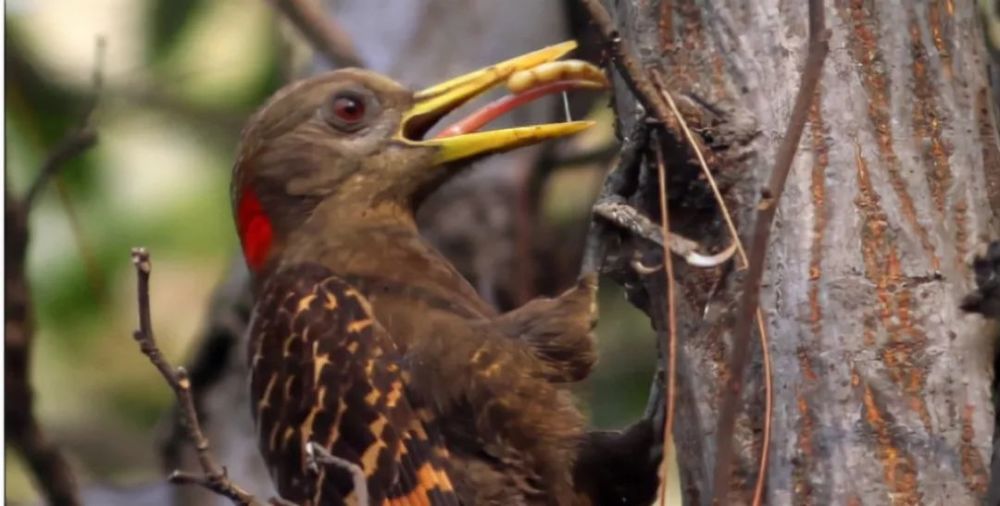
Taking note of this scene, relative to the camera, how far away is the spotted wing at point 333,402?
83.9 inches

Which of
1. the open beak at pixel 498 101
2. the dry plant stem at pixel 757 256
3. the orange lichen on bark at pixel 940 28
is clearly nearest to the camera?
the dry plant stem at pixel 757 256

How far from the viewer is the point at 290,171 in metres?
2.50

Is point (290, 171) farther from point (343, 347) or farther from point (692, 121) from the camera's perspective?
point (692, 121)

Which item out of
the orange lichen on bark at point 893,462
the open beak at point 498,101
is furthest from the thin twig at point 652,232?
the orange lichen on bark at point 893,462

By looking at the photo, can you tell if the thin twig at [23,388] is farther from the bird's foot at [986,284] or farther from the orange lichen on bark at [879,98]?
the bird's foot at [986,284]

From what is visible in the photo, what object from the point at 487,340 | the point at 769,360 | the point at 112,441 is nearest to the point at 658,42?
the point at 769,360

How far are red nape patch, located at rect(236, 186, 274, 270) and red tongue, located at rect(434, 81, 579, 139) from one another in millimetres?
315

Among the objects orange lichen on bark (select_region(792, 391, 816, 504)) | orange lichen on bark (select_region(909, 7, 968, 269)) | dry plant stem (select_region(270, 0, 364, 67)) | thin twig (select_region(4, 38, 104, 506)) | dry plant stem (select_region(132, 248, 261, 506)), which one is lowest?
orange lichen on bark (select_region(792, 391, 816, 504))

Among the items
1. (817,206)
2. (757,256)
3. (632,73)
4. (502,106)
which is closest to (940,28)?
(817,206)

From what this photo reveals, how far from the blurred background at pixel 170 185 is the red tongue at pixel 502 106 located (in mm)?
1145

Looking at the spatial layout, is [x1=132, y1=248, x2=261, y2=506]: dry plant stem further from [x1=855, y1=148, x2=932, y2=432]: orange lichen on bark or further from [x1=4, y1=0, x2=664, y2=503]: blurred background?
[x1=4, y1=0, x2=664, y2=503]: blurred background

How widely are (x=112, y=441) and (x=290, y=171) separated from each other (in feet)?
7.43

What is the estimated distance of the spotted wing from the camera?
2131mm

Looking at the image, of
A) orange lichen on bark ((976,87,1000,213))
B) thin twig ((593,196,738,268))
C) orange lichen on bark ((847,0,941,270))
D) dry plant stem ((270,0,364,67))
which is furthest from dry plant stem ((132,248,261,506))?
dry plant stem ((270,0,364,67))
